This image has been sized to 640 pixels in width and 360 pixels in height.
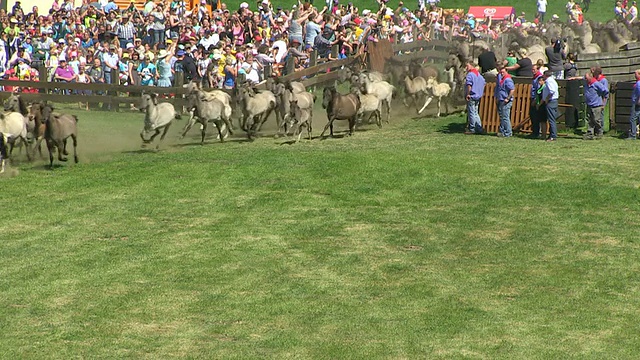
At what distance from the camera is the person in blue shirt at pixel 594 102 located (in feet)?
98.2

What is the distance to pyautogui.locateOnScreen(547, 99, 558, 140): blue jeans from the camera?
30078mm

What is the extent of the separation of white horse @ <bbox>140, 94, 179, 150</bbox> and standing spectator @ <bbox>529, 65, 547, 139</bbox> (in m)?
10.9

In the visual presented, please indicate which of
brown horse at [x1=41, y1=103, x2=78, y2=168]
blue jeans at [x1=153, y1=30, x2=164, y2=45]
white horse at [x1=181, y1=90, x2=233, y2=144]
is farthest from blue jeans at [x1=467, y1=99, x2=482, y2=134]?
blue jeans at [x1=153, y1=30, x2=164, y2=45]

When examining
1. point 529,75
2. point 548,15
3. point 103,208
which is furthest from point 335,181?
point 548,15

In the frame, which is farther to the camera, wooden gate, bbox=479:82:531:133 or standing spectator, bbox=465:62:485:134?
standing spectator, bbox=465:62:485:134

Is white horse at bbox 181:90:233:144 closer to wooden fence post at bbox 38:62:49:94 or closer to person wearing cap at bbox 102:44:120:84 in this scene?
person wearing cap at bbox 102:44:120:84

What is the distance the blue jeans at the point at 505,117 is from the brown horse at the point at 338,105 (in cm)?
461

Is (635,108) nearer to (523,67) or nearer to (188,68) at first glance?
(523,67)

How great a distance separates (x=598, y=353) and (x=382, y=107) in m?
24.0

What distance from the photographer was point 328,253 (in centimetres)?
1922

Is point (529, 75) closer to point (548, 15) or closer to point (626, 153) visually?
point (626, 153)

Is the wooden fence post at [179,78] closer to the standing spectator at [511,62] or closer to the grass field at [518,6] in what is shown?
the standing spectator at [511,62]

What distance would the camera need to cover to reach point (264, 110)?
107 feet

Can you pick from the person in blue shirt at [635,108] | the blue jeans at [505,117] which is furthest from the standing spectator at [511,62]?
the person in blue shirt at [635,108]
